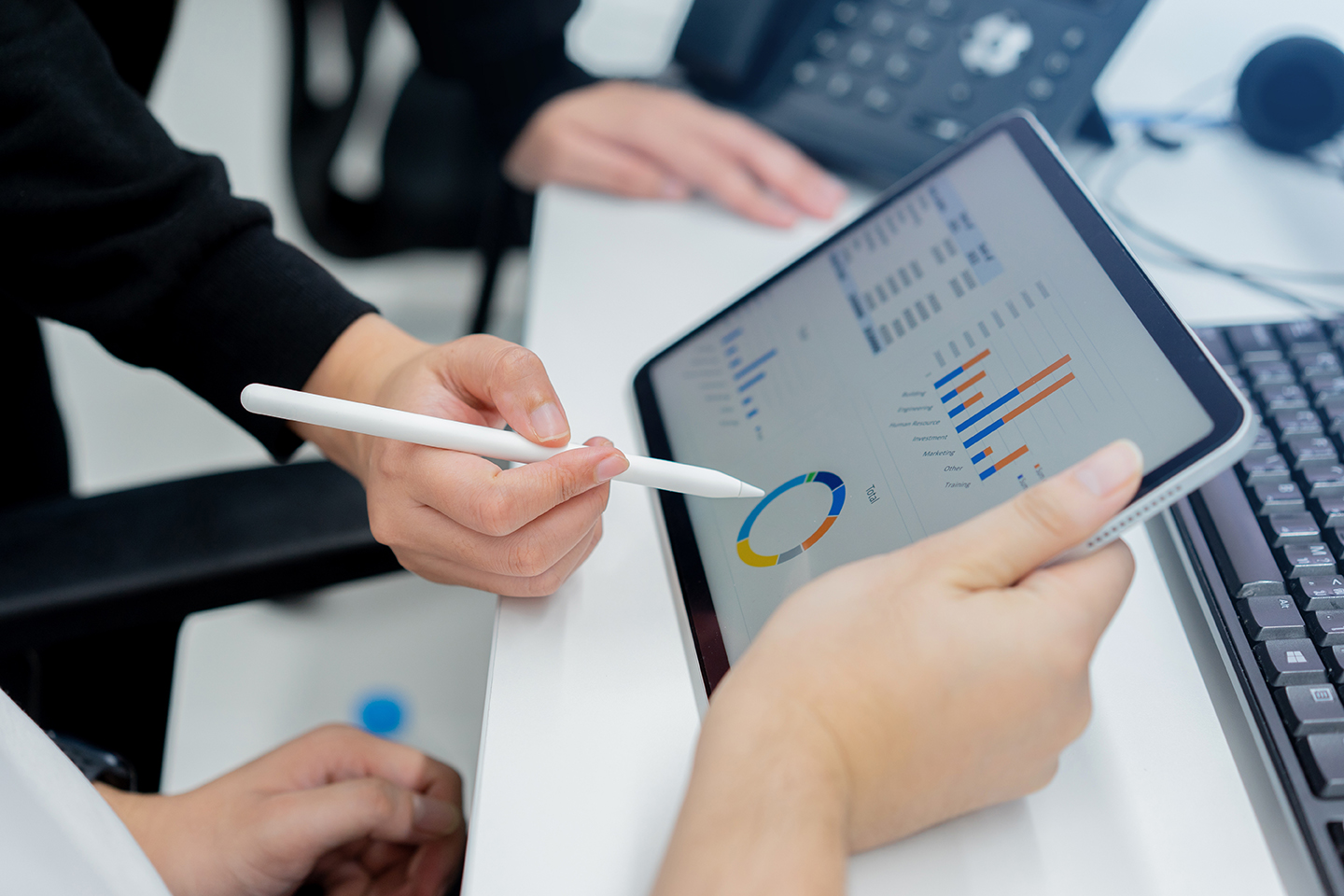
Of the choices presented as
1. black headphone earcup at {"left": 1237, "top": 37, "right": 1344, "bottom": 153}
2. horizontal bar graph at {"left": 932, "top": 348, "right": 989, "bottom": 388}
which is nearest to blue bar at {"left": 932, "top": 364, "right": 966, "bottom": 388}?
horizontal bar graph at {"left": 932, "top": 348, "right": 989, "bottom": 388}

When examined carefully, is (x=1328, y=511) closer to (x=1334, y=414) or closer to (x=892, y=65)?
(x=1334, y=414)

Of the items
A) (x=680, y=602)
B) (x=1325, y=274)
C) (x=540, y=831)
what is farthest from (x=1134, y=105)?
(x=540, y=831)

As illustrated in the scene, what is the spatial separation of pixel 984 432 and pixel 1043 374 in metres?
0.03

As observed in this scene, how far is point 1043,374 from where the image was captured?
0.30 metres

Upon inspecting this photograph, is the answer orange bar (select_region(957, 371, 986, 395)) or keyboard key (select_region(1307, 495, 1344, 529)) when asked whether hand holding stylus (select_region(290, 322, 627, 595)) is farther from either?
keyboard key (select_region(1307, 495, 1344, 529))

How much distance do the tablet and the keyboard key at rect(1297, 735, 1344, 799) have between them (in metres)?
0.11

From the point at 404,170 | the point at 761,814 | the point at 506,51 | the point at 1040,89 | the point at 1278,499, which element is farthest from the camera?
the point at 404,170

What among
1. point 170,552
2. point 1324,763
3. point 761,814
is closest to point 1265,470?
point 1324,763

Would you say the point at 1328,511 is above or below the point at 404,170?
above

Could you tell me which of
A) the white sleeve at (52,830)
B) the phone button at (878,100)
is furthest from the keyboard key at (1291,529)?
the white sleeve at (52,830)

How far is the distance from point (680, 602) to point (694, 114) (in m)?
0.37

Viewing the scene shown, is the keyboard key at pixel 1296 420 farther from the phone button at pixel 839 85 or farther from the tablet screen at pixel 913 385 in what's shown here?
the phone button at pixel 839 85

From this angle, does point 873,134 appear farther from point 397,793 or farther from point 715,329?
point 397,793

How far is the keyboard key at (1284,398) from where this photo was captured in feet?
1.24
